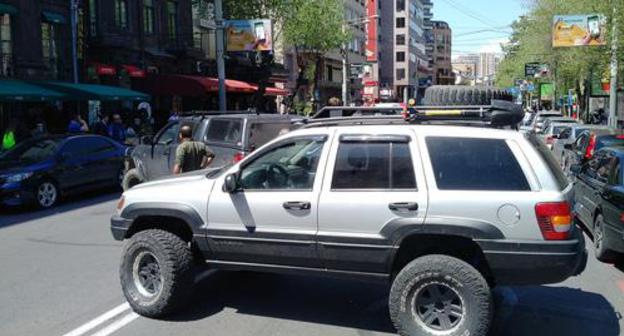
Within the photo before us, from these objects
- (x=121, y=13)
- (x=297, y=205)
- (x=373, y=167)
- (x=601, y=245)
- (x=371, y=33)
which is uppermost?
(x=371, y=33)

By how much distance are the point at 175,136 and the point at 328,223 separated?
24.2 feet

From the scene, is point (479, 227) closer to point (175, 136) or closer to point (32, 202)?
point (175, 136)

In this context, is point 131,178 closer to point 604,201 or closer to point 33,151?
point 33,151

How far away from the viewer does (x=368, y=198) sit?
195 inches

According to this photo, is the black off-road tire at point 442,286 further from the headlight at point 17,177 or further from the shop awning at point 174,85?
the shop awning at point 174,85

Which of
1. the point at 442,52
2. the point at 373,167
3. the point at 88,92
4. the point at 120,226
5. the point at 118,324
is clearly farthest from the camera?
the point at 442,52

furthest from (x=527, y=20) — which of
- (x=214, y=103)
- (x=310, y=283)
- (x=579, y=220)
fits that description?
(x=310, y=283)

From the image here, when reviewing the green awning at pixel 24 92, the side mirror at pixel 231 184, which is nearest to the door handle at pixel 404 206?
the side mirror at pixel 231 184

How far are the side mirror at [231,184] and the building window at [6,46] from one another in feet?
60.5

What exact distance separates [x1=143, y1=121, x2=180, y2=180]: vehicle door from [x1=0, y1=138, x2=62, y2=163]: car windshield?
7.73 feet

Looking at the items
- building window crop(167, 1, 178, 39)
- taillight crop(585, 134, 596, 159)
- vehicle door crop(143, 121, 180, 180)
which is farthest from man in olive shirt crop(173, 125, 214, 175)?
building window crop(167, 1, 178, 39)

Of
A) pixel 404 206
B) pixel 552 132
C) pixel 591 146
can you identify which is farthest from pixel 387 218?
pixel 552 132

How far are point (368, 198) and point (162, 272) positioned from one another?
6.80 ft

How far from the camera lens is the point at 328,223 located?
16.6 ft
